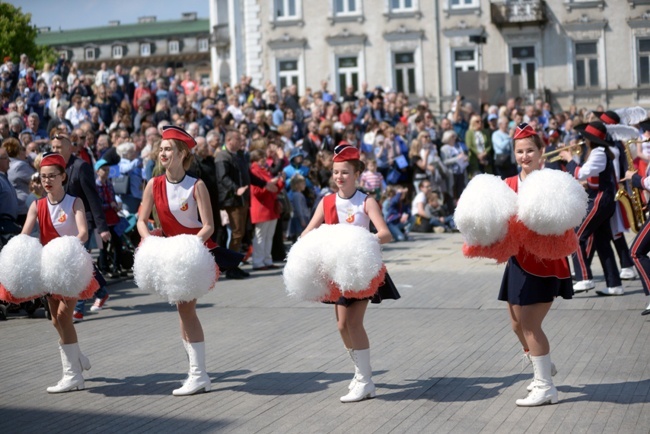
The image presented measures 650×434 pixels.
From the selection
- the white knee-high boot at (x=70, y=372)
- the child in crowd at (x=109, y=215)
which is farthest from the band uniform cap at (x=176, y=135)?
the child in crowd at (x=109, y=215)

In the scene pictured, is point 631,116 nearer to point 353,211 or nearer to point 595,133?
point 595,133

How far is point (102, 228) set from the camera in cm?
1084

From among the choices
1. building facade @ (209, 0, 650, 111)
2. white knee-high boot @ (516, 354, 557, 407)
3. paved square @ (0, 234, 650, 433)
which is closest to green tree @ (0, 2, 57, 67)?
building facade @ (209, 0, 650, 111)

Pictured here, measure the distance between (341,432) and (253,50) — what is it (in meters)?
47.8

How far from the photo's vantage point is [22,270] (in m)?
8.43

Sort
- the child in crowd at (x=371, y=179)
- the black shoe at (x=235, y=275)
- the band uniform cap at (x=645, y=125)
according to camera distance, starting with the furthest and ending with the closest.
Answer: the child in crowd at (x=371, y=179) < the black shoe at (x=235, y=275) < the band uniform cap at (x=645, y=125)

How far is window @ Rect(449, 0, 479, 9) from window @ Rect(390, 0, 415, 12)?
6.07ft

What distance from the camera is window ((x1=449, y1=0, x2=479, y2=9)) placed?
50.8 metres

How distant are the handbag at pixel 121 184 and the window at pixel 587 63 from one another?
124 ft

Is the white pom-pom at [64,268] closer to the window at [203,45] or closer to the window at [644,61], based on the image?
the window at [644,61]

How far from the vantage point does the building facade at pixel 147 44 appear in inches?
A: 4375

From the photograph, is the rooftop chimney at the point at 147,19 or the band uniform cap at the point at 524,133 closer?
the band uniform cap at the point at 524,133

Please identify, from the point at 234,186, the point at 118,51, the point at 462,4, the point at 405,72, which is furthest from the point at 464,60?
the point at 118,51

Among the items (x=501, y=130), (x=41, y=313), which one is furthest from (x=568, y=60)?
(x=41, y=313)
